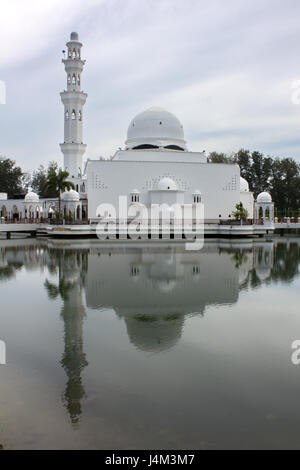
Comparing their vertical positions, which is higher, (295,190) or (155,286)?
(295,190)

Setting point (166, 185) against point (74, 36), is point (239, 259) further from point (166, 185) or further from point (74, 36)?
A: point (74, 36)

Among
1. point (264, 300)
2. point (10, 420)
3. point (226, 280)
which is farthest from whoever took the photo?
point (226, 280)

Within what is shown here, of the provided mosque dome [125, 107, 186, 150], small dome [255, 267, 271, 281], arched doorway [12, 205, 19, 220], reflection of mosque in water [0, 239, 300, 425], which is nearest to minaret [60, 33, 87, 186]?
mosque dome [125, 107, 186, 150]

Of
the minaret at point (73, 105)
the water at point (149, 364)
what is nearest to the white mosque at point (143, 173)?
the minaret at point (73, 105)

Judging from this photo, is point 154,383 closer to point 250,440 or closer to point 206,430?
point 206,430

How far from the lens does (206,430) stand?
3723 mm

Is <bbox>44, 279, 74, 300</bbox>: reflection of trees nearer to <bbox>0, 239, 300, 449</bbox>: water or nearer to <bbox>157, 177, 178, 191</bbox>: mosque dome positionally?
<bbox>0, 239, 300, 449</bbox>: water

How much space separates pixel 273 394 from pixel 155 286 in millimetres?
6124

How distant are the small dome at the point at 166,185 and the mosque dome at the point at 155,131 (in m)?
4.55

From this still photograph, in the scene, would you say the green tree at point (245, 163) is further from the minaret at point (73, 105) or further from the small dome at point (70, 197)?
the small dome at point (70, 197)

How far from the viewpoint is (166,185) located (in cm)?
2909

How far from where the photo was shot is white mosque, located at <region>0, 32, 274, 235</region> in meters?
29.4

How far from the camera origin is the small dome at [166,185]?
29.0 metres
